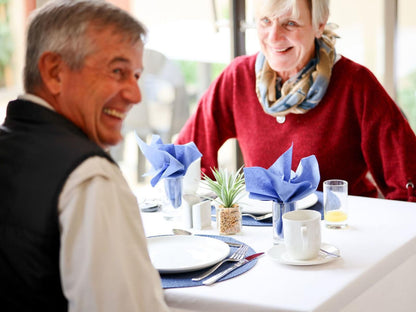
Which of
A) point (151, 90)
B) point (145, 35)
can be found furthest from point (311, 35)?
point (151, 90)

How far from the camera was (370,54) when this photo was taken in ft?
12.3

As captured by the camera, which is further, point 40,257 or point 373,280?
point 373,280

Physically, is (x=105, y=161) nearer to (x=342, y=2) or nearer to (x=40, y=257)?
(x=40, y=257)

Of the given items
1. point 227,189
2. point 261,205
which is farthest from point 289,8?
point 227,189

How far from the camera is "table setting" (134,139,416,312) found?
1390 millimetres

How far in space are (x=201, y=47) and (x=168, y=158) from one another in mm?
2583

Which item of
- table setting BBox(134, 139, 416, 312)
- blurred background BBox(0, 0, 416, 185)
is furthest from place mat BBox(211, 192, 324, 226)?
blurred background BBox(0, 0, 416, 185)

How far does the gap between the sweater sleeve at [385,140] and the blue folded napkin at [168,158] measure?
0.74 metres

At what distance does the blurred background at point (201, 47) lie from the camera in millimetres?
3443

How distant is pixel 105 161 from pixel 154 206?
99 centimetres

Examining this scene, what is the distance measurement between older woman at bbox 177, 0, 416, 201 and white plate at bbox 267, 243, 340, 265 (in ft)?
2.53

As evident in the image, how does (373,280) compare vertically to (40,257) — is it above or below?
below

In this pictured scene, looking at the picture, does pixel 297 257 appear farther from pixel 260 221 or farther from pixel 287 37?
pixel 287 37

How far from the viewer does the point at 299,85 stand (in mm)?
2459
